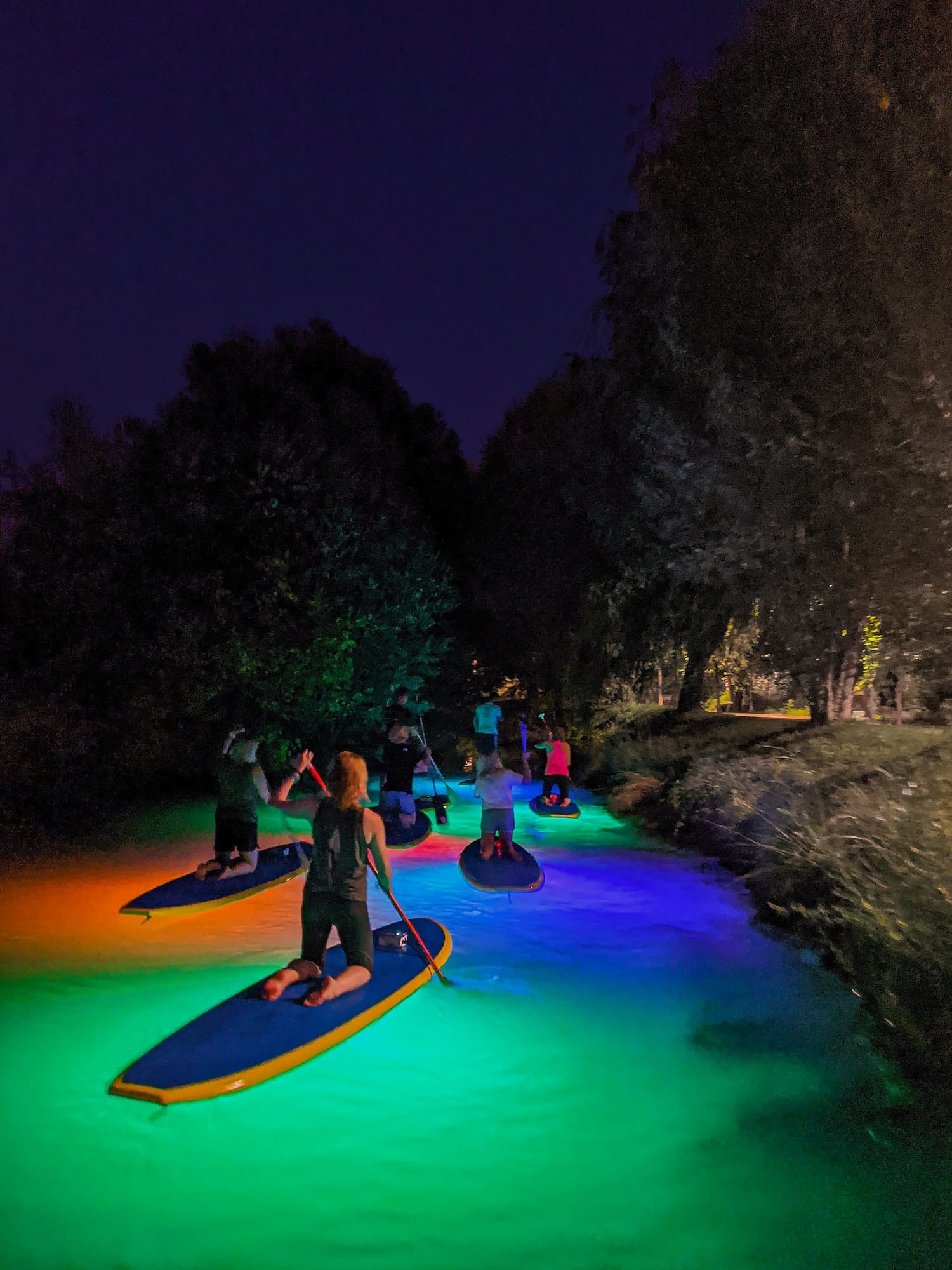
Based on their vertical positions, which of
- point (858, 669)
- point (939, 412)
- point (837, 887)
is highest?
point (939, 412)

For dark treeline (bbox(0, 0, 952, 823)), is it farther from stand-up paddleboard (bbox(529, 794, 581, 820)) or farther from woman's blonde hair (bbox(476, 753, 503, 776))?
stand-up paddleboard (bbox(529, 794, 581, 820))

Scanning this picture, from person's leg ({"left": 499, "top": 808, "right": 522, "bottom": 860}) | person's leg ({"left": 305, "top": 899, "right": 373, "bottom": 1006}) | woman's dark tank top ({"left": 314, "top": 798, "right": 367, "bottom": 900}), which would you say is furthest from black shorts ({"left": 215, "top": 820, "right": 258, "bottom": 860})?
woman's dark tank top ({"left": 314, "top": 798, "right": 367, "bottom": 900})

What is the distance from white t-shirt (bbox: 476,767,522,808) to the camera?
10.4 metres

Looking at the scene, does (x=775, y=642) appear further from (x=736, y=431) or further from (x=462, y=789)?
(x=462, y=789)

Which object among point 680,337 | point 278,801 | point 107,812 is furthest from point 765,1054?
point 107,812

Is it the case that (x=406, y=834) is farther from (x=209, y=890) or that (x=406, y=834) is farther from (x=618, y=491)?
(x=618, y=491)

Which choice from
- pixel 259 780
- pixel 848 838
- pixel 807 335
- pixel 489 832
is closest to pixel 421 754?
pixel 489 832

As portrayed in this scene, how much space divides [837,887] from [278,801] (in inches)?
202

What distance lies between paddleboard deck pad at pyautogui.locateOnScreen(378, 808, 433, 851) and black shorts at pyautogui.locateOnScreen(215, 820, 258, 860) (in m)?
3.11

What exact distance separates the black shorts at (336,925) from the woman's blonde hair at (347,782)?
646mm

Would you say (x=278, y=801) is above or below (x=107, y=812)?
above

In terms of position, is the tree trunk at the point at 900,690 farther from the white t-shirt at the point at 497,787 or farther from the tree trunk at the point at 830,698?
the white t-shirt at the point at 497,787

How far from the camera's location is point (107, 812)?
575 inches

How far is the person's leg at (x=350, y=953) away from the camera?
5996mm
